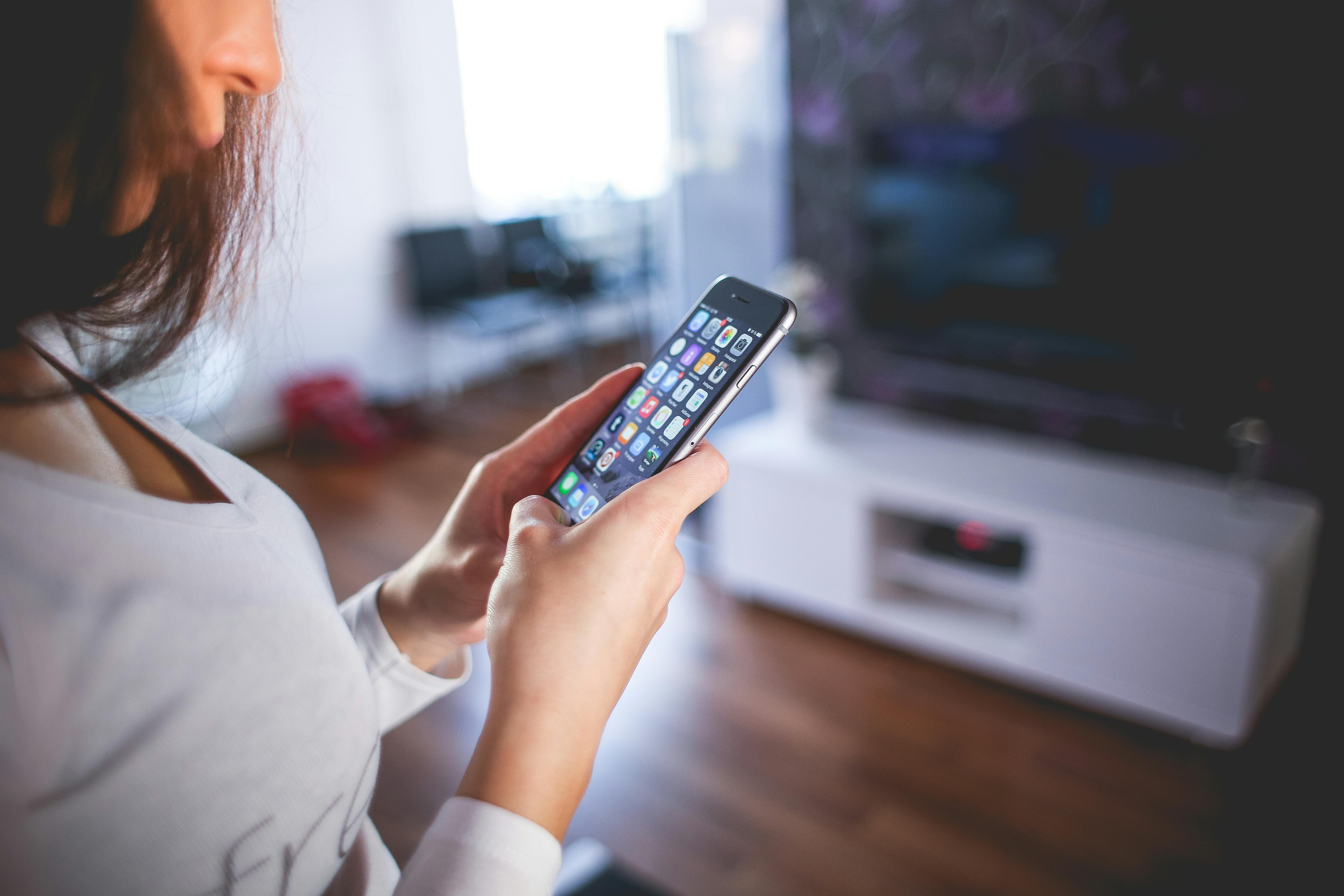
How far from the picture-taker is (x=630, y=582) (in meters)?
0.44

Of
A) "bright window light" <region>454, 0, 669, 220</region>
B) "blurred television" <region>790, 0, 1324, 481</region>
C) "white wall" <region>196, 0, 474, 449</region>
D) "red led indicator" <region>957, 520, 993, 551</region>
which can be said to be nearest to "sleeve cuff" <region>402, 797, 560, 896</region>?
"red led indicator" <region>957, 520, 993, 551</region>

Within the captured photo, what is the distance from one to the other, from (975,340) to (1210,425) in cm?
54

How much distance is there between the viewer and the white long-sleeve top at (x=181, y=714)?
337 millimetres

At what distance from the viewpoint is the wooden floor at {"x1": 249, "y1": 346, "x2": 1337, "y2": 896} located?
146 centimetres

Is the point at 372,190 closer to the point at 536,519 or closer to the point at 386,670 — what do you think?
the point at 386,670

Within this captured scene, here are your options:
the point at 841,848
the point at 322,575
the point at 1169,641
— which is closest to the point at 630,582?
the point at 322,575

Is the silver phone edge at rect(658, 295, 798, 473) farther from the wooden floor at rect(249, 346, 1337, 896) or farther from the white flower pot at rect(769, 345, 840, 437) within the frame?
the white flower pot at rect(769, 345, 840, 437)

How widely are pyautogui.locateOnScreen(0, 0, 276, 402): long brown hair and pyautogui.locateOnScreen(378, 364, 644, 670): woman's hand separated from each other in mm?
230

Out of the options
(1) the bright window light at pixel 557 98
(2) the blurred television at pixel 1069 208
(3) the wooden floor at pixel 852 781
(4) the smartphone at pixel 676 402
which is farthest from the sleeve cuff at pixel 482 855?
(1) the bright window light at pixel 557 98

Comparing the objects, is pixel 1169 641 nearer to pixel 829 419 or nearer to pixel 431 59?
pixel 829 419

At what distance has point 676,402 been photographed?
66 centimetres

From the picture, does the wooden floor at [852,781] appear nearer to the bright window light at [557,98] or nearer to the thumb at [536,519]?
the thumb at [536,519]

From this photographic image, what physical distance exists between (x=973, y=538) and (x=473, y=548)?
5.38 feet

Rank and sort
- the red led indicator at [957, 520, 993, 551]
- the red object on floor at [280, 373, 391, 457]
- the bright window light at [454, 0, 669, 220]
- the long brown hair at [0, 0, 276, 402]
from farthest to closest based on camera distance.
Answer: the bright window light at [454, 0, 669, 220], the red object on floor at [280, 373, 391, 457], the red led indicator at [957, 520, 993, 551], the long brown hair at [0, 0, 276, 402]
